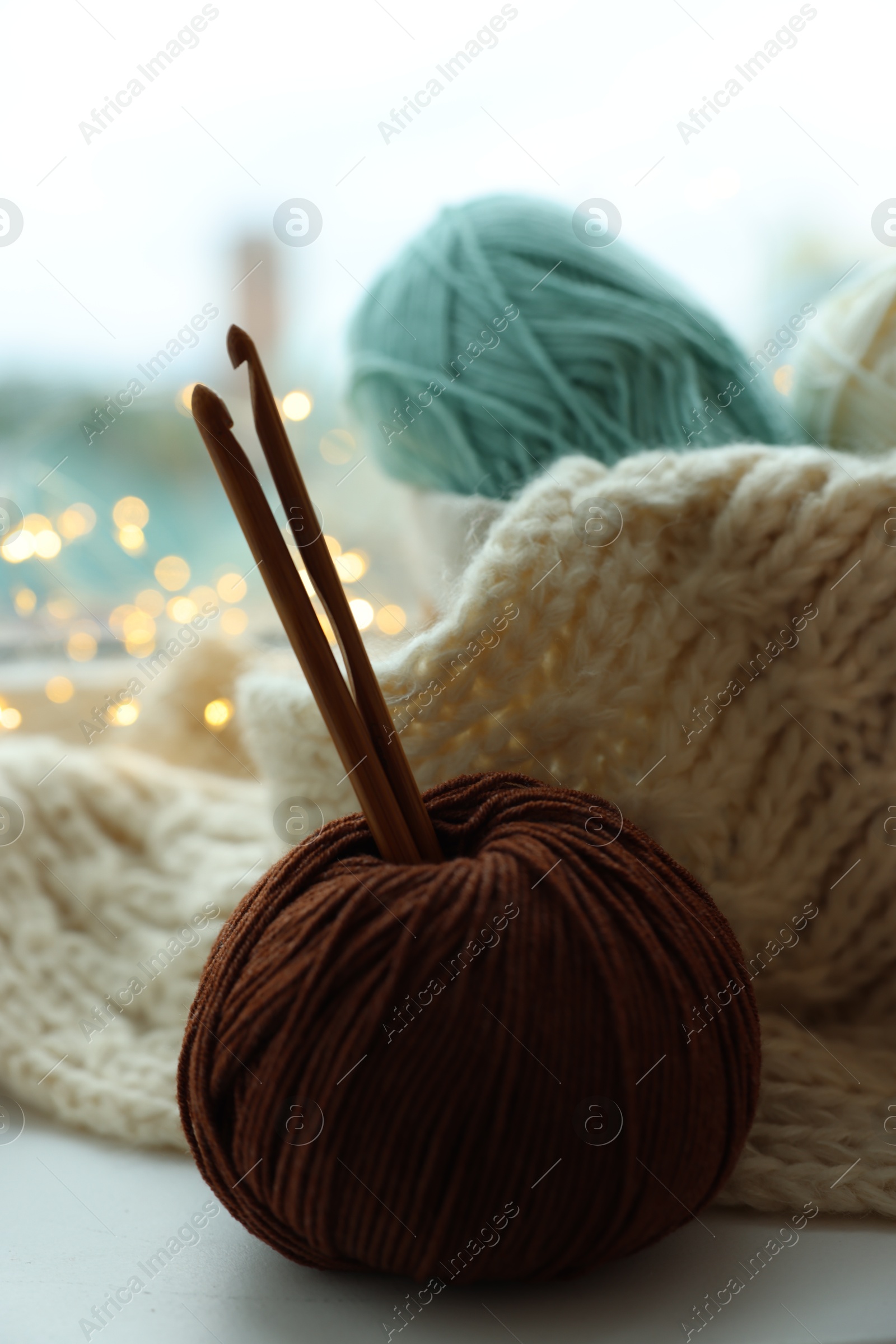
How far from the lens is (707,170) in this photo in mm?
941

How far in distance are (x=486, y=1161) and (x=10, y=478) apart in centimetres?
91

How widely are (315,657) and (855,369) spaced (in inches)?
17.8

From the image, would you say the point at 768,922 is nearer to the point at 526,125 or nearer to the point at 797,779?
the point at 797,779

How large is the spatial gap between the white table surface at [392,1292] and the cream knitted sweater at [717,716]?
0.06 metres

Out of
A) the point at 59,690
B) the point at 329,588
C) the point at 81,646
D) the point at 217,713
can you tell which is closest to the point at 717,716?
the point at 329,588

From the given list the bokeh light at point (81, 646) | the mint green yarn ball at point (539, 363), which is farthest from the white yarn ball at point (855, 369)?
the bokeh light at point (81, 646)

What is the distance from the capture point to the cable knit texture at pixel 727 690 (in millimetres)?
498

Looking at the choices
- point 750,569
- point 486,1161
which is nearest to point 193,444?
point 750,569

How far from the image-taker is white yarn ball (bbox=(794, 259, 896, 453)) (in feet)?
2.08

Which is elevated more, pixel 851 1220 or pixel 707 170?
pixel 707 170

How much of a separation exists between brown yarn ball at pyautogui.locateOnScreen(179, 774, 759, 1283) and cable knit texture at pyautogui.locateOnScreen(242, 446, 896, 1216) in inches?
5.1

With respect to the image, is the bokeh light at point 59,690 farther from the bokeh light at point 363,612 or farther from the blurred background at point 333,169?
the bokeh light at point 363,612

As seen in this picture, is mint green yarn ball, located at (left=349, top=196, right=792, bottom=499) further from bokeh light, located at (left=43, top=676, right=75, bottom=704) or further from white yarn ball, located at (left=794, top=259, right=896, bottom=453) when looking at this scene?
bokeh light, located at (left=43, top=676, right=75, bottom=704)

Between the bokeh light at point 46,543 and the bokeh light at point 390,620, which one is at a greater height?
the bokeh light at point 46,543
